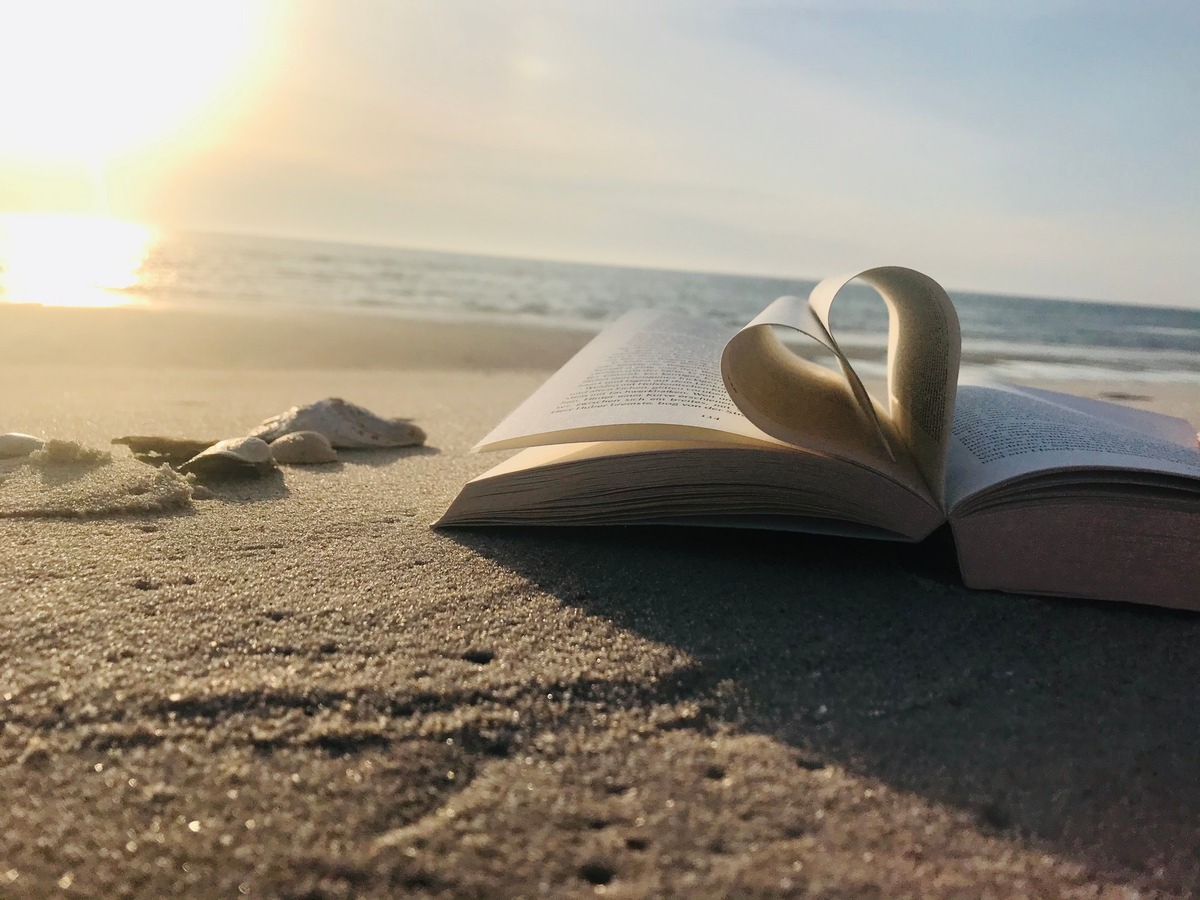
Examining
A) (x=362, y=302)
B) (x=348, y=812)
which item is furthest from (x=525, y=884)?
(x=362, y=302)

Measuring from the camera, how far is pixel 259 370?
4.30 m

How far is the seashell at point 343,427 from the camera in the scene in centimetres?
222

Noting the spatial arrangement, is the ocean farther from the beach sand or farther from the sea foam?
the sea foam

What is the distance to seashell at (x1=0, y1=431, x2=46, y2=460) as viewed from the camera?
173 centimetres

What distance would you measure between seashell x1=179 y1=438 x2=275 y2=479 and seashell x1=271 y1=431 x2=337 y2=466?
160 mm

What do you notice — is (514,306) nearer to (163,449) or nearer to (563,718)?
(163,449)

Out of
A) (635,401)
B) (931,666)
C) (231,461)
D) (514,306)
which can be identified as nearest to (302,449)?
(231,461)

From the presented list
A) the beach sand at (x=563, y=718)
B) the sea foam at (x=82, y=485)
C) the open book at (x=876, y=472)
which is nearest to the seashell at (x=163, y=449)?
the sea foam at (x=82, y=485)

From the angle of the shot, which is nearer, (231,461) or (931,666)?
(931,666)

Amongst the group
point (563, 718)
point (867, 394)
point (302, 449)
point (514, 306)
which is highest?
point (514, 306)

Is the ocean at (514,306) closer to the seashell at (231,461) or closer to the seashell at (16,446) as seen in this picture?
the seashell at (231,461)

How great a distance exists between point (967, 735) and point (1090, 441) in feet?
2.08

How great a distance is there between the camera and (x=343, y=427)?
2.27 m

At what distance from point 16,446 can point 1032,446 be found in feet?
6.20
